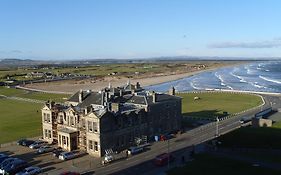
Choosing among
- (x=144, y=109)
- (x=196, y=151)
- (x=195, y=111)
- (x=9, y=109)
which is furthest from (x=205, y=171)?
(x=9, y=109)

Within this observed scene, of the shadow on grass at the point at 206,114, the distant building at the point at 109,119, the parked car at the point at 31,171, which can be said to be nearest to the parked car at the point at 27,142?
the distant building at the point at 109,119

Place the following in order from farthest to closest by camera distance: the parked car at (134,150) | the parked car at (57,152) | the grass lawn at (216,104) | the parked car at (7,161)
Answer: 1. the grass lawn at (216,104)
2. the parked car at (57,152)
3. the parked car at (134,150)
4. the parked car at (7,161)

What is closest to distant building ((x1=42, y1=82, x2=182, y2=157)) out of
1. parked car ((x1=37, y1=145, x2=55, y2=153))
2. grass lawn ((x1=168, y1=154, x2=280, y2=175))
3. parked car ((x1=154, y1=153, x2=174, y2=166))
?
parked car ((x1=37, y1=145, x2=55, y2=153))

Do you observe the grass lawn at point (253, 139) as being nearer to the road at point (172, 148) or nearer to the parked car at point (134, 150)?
the road at point (172, 148)

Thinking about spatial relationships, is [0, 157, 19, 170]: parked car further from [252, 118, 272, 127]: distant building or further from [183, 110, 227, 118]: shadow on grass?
[252, 118, 272, 127]: distant building

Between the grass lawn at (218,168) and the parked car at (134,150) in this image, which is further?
the parked car at (134,150)
